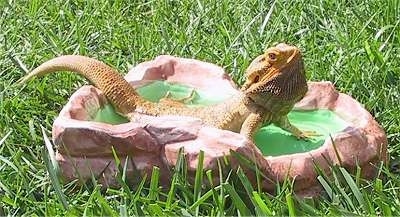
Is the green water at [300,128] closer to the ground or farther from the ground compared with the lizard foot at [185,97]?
closer to the ground

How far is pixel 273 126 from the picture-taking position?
9.13ft

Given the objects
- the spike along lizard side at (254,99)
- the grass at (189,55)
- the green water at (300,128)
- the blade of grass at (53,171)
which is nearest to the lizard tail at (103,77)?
the spike along lizard side at (254,99)

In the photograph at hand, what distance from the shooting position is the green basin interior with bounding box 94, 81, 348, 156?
2680 mm

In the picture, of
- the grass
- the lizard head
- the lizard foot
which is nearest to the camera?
→ the grass

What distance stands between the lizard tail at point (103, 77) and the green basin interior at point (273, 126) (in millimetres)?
44

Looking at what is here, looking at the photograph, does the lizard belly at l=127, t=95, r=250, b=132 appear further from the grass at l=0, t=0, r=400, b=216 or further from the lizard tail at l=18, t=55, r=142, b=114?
the grass at l=0, t=0, r=400, b=216

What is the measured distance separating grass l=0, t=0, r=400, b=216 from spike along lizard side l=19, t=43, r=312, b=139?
0.82ft

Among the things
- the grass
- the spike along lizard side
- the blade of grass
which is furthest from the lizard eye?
the blade of grass

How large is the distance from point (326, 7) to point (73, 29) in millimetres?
882

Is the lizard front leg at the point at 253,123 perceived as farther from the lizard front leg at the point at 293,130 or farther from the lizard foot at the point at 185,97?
the lizard foot at the point at 185,97

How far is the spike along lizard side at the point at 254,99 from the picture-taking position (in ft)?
8.47

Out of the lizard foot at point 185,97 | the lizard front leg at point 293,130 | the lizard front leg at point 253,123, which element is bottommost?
the lizard front leg at point 293,130

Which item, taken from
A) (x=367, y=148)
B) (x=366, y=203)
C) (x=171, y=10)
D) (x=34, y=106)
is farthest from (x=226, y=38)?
(x=366, y=203)

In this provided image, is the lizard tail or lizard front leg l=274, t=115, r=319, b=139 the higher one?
the lizard tail
